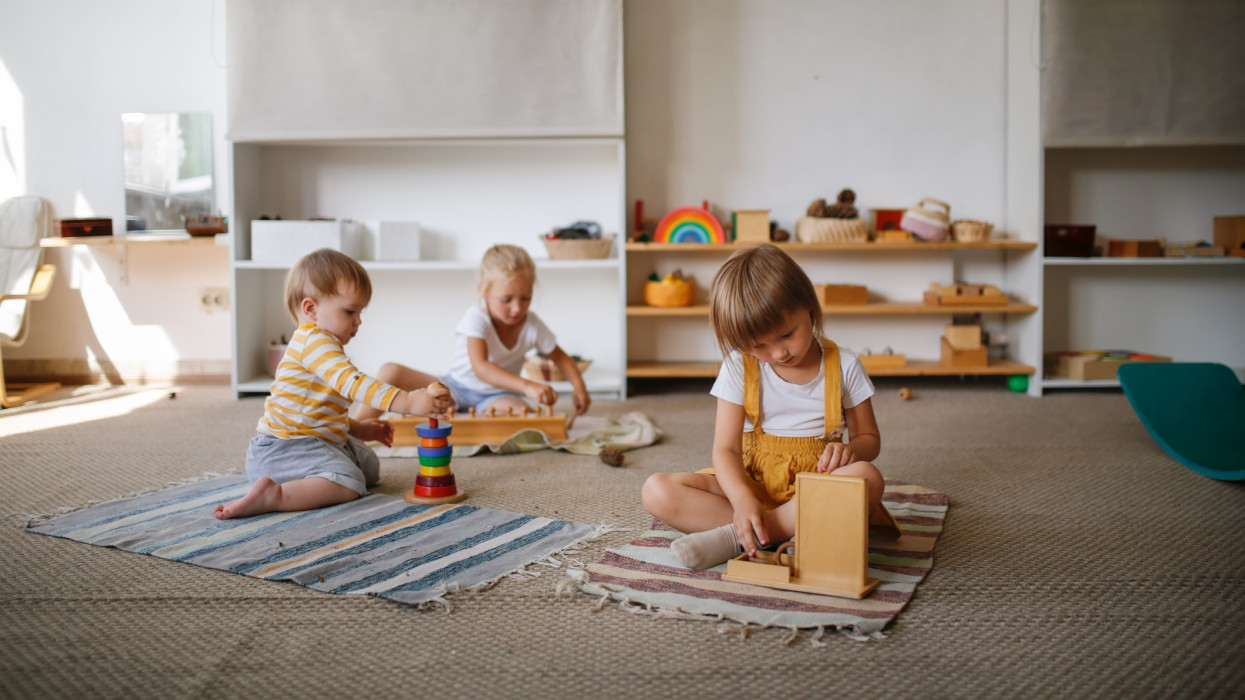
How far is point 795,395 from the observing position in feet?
5.45

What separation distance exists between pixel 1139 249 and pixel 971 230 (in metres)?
0.68

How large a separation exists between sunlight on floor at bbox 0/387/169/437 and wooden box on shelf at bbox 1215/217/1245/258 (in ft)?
14.0

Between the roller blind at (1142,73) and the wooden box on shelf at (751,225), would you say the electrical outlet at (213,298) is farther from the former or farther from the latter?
the roller blind at (1142,73)

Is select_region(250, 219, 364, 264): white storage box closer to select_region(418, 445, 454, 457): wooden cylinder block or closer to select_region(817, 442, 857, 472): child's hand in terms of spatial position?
select_region(418, 445, 454, 457): wooden cylinder block

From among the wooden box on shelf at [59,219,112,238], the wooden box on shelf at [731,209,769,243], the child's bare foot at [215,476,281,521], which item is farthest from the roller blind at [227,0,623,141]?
the child's bare foot at [215,476,281,521]

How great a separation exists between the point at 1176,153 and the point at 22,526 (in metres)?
4.27

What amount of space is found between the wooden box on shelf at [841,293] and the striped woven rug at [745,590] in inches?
80.3

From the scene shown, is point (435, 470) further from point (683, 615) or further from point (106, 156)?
point (106, 156)

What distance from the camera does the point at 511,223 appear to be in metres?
3.98

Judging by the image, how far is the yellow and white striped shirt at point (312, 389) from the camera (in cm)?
193

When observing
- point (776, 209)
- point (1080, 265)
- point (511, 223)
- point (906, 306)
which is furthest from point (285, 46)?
point (1080, 265)

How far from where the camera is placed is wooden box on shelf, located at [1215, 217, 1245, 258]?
12.0ft

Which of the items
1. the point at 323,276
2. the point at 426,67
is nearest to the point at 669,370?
the point at 426,67

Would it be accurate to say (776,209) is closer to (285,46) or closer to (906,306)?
(906,306)
